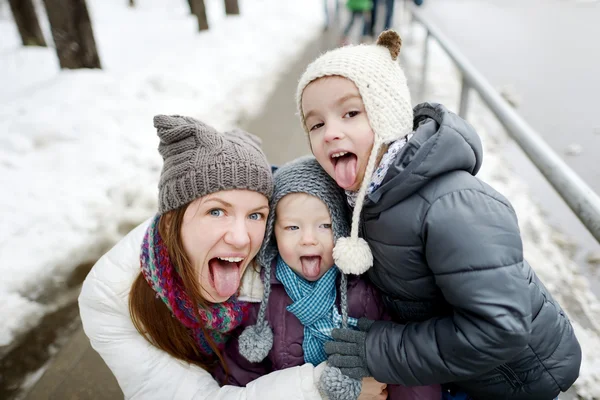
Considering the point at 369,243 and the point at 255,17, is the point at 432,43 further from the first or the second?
the point at 369,243

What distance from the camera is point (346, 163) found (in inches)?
61.9

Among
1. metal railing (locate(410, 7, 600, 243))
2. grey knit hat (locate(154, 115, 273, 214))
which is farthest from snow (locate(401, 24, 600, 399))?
grey knit hat (locate(154, 115, 273, 214))

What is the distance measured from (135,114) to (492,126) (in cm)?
397

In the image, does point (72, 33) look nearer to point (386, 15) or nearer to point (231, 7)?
point (386, 15)

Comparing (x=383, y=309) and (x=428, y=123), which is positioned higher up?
(x=428, y=123)

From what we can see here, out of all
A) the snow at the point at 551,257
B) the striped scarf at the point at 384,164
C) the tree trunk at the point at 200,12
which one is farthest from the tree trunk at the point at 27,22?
the striped scarf at the point at 384,164

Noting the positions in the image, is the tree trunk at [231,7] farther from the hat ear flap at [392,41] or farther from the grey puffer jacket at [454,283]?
the grey puffer jacket at [454,283]

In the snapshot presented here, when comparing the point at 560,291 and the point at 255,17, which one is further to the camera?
the point at 255,17

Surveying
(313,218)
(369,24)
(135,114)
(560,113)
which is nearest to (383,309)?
(313,218)

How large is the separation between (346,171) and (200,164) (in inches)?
20.4

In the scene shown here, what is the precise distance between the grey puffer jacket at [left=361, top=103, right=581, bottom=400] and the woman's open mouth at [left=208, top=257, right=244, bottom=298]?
0.51 m

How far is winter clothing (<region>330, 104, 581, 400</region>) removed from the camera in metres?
1.25

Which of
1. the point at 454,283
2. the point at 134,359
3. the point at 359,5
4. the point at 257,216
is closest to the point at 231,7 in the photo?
the point at 359,5

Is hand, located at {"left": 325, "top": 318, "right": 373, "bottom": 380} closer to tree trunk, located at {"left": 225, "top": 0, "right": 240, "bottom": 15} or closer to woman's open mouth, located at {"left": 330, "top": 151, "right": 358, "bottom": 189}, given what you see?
woman's open mouth, located at {"left": 330, "top": 151, "right": 358, "bottom": 189}
